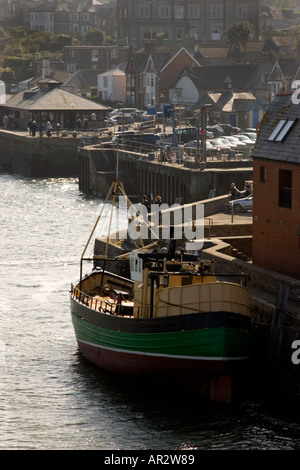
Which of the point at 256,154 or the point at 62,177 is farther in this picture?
the point at 62,177

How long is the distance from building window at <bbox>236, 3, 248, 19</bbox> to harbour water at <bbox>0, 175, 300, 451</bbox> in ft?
442

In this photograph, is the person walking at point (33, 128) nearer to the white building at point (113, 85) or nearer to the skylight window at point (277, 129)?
the white building at point (113, 85)

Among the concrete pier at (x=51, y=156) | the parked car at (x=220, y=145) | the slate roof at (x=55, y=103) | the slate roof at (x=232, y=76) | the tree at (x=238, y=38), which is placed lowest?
the concrete pier at (x=51, y=156)

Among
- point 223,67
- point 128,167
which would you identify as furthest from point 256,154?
point 223,67

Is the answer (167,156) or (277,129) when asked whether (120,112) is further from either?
(277,129)

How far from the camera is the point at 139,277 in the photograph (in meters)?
33.9

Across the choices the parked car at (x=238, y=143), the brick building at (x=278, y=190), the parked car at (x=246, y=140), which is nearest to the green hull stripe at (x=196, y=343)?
the brick building at (x=278, y=190)

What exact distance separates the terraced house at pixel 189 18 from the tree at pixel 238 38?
2249 centimetres

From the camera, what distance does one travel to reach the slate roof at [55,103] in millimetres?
101312

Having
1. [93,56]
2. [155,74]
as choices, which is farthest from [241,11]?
[155,74]

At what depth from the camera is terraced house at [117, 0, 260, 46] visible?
174250 millimetres

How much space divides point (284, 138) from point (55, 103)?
66.8m
